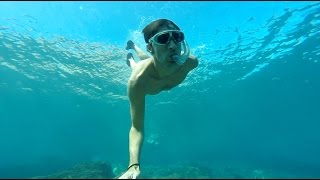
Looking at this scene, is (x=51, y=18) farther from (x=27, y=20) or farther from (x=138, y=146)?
(x=138, y=146)

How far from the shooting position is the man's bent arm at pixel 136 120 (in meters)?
4.18

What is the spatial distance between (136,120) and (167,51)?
130 centimetres

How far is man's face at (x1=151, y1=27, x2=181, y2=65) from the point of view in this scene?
4406mm

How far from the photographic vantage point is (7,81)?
3681 centimetres

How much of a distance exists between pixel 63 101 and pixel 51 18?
1308 inches

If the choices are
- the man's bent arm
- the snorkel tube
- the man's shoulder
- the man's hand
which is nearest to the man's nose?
the snorkel tube

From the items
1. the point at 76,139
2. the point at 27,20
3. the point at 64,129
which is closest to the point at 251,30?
the point at 27,20

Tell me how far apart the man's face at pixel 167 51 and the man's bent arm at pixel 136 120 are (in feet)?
2.26

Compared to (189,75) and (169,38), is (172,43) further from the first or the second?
(189,75)

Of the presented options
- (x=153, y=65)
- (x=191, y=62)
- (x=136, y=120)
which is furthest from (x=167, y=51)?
(x=191, y=62)

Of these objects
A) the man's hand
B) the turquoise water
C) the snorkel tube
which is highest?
the turquoise water

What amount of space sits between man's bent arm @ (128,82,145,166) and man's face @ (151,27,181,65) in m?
0.69

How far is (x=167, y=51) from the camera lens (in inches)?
179

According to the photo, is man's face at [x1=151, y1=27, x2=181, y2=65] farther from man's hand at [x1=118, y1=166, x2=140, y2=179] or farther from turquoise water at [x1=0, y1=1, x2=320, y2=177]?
turquoise water at [x1=0, y1=1, x2=320, y2=177]
